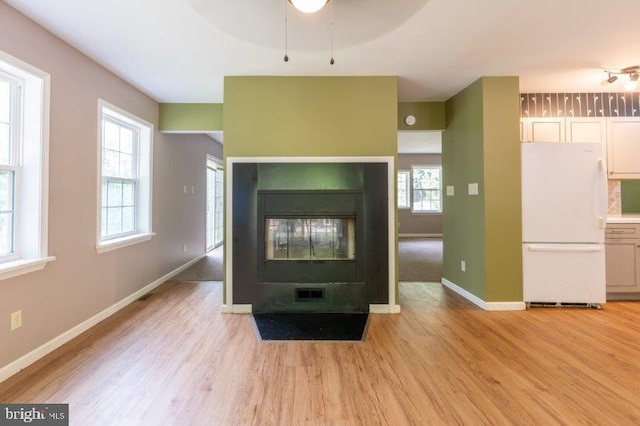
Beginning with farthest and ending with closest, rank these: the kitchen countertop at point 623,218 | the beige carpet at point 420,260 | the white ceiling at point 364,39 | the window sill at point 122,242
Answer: the beige carpet at point 420,260 < the kitchen countertop at point 623,218 < the window sill at point 122,242 < the white ceiling at point 364,39

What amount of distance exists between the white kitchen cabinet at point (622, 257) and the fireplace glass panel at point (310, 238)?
9.84ft

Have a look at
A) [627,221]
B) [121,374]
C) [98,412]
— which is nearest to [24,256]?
[121,374]

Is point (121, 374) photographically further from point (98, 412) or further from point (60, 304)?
point (60, 304)

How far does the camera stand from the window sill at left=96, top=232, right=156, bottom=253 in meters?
3.13

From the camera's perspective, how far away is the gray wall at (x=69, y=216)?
7.28 ft

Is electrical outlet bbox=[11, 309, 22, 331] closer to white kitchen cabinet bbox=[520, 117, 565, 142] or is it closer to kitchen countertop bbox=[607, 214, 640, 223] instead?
white kitchen cabinet bbox=[520, 117, 565, 142]

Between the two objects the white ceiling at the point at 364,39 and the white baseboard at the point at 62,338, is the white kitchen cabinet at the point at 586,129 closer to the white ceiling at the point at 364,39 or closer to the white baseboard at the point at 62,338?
the white ceiling at the point at 364,39

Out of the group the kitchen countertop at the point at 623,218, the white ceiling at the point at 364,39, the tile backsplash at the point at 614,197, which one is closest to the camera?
the white ceiling at the point at 364,39

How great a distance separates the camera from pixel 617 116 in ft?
12.6

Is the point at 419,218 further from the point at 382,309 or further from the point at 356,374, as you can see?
the point at 356,374

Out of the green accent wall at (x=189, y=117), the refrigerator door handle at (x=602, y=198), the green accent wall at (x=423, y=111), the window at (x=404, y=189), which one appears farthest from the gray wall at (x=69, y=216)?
the window at (x=404, y=189)

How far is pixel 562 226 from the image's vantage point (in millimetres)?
3375

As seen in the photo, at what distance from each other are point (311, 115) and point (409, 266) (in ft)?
11.4

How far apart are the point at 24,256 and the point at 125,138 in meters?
1.93
